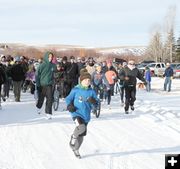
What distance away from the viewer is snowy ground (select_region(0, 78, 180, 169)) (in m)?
7.48

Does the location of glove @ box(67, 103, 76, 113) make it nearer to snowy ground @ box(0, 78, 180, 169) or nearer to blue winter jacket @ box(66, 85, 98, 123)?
blue winter jacket @ box(66, 85, 98, 123)

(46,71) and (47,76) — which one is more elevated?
(46,71)

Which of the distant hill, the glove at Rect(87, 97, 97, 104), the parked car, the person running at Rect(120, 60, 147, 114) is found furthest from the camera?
the distant hill

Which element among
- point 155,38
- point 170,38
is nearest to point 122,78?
point 170,38

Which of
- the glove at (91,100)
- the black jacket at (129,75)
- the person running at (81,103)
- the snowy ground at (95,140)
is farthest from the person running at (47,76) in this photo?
the glove at (91,100)

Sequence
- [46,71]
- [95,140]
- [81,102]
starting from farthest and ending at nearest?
[46,71], [95,140], [81,102]

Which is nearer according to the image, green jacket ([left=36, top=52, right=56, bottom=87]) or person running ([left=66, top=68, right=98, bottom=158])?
person running ([left=66, top=68, right=98, bottom=158])

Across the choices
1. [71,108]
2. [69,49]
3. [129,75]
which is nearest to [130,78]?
[129,75]

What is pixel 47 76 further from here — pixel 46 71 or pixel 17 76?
pixel 17 76

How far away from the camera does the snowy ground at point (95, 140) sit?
7484 mm

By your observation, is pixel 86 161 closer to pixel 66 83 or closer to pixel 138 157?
pixel 138 157

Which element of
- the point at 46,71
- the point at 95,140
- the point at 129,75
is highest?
the point at 46,71

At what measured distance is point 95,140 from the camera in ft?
31.2

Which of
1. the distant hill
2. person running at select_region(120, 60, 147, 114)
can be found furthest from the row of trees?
person running at select_region(120, 60, 147, 114)
